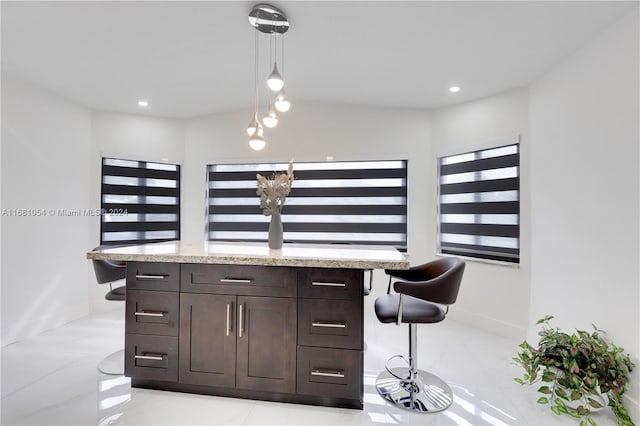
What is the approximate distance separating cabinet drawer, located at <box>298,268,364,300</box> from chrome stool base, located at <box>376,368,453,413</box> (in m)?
0.81

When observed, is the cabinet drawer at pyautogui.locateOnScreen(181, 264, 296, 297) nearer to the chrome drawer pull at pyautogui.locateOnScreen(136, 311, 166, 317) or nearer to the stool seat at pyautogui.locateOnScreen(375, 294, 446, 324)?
the chrome drawer pull at pyautogui.locateOnScreen(136, 311, 166, 317)

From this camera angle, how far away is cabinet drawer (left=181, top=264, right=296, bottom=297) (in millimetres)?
1974

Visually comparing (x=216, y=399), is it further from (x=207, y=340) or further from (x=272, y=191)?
(x=272, y=191)

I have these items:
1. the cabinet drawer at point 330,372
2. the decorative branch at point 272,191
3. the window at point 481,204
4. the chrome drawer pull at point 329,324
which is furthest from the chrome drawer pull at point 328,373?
the window at point 481,204

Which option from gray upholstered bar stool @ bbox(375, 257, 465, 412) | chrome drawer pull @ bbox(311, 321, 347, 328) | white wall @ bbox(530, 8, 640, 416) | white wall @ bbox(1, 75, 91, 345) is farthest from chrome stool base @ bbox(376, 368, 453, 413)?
white wall @ bbox(1, 75, 91, 345)

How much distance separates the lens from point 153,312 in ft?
6.86

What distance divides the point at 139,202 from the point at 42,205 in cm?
102

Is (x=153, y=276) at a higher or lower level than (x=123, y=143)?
lower

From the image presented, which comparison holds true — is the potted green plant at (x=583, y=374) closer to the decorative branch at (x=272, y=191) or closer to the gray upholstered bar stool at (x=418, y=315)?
the gray upholstered bar stool at (x=418, y=315)

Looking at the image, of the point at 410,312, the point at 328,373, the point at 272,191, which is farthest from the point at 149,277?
the point at 410,312

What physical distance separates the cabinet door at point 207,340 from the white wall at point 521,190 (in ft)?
9.15

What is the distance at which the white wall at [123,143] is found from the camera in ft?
12.6

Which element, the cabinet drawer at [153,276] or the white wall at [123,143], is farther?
the white wall at [123,143]

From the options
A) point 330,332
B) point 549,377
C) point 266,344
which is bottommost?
point 549,377
